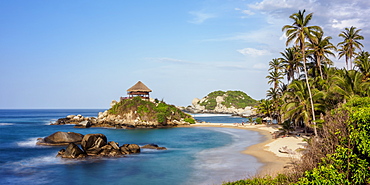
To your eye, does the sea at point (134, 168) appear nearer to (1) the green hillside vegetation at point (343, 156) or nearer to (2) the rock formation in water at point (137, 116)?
(1) the green hillside vegetation at point (343, 156)

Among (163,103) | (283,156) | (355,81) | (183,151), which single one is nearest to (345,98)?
(355,81)

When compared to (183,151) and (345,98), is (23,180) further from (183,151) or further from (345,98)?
(345,98)

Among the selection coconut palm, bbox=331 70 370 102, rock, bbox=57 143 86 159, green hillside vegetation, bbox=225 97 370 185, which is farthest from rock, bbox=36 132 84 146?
coconut palm, bbox=331 70 370 102

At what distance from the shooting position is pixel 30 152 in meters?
38.2

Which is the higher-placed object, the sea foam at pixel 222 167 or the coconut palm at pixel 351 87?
the coconut palm at pixel 351 87

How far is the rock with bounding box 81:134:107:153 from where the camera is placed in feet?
113

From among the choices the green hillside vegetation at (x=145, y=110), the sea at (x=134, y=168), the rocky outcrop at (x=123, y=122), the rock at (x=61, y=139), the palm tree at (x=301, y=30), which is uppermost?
the palm tree at (x=301, y=30)

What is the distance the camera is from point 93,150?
114ft

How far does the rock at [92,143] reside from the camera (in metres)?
34.6

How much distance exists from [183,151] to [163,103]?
48.8m

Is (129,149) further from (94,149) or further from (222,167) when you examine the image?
(222,167)

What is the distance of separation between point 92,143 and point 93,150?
3.58 feet

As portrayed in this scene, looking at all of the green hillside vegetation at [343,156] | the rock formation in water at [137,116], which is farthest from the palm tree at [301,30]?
the rock formation in water at [137,116]

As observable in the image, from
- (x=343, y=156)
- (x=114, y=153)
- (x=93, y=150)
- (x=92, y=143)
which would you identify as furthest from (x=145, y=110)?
(x=343, y=156)
